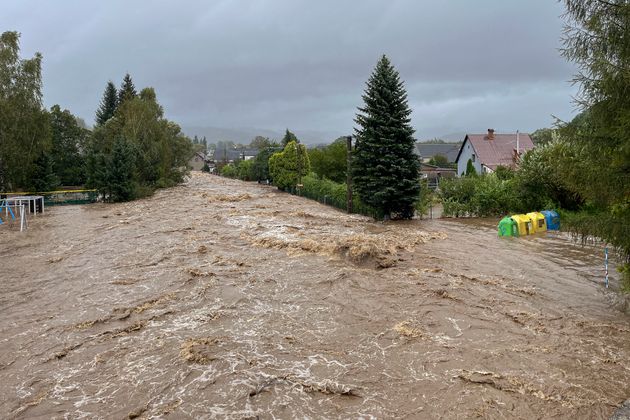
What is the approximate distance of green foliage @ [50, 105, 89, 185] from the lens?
124ft

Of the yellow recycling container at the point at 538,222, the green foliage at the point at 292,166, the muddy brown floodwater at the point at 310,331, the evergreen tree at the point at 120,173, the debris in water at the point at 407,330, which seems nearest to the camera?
the muddy brown floodwater at the point at 310,331

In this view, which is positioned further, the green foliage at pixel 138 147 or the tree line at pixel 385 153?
the green foliage at pixel 138 147

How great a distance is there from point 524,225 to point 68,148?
123 ft

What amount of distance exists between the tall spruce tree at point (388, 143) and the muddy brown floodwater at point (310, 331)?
5.92 meters

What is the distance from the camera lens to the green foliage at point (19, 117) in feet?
93.2

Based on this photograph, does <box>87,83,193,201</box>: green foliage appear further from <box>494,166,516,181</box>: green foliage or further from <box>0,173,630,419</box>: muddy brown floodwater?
<box>494,166,516,181</box>: green foliage

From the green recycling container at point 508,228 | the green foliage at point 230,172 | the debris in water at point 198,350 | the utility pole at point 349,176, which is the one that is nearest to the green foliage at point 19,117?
the utility pole at point 349,176

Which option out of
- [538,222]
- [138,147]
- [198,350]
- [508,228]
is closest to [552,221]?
[538,222]

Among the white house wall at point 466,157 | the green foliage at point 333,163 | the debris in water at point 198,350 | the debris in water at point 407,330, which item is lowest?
the debris in water at point 198,350

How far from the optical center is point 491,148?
4469cm

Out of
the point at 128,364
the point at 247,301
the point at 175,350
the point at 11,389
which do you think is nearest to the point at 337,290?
the point at 247,301

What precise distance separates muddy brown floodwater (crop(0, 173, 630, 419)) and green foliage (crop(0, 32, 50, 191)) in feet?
54.7

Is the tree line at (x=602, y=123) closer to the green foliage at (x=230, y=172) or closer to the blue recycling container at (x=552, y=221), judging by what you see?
the blue recycling container at (x=552, y=221)

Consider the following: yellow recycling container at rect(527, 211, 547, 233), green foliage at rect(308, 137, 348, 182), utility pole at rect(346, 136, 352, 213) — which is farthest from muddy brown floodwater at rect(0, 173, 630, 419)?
green foliage at rect(308, 137, 348, 182)
